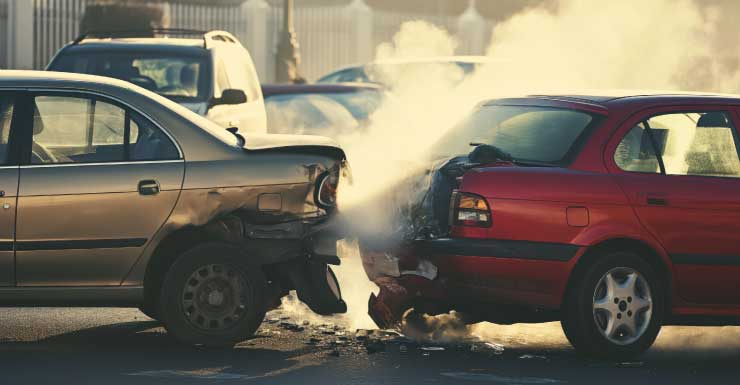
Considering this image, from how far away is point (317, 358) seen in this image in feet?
28.0

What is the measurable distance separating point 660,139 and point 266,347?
258cm

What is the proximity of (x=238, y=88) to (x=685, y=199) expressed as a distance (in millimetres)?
8008

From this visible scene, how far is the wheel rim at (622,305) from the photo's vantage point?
8.64 m

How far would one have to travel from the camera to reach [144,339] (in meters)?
9.20

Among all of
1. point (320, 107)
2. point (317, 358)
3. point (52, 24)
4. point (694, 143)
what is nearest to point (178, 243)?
point (317, 358)

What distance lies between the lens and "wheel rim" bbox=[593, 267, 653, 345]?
8.64 m

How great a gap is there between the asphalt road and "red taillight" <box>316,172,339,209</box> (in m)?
0.82

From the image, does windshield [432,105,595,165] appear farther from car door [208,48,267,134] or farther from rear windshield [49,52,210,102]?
rear windshield [49,52,210,102]

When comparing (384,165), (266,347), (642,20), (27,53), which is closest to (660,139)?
(384,165)

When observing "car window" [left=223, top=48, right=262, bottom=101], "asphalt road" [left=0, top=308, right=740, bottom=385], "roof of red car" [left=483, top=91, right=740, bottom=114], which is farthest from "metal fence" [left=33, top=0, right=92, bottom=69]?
"roof of red car" [left=483, top=91, right=740, bottom=114]

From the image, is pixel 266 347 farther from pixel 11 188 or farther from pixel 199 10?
pixel 199 10

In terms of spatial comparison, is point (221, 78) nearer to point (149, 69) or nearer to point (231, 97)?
point (149, 69)

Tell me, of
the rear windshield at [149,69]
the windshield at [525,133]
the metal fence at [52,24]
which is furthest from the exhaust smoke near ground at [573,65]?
the metal fence at [52,24]

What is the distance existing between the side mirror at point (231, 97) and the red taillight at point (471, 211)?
252 inches
